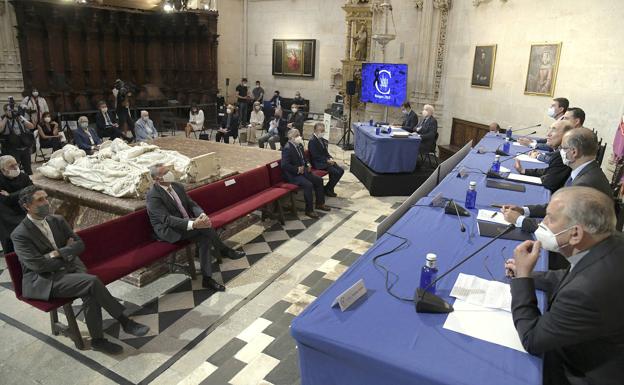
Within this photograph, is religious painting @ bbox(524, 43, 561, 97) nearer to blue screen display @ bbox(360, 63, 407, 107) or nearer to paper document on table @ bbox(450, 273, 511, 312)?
blue screen display @ bbox(360, 63, 407, 107)

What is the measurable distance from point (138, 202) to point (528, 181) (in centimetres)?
465

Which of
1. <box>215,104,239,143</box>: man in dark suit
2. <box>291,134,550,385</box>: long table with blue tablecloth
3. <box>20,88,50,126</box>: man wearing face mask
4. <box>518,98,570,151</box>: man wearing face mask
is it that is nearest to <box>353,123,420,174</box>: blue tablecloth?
<box>518,98,570,151</box>: man wearing face mask

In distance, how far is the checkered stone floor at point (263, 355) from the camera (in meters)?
3.44

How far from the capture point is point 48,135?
32.7 ft

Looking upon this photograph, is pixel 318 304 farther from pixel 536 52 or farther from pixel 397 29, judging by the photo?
pixel 397 29

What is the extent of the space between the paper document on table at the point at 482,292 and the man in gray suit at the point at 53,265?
2894 mm

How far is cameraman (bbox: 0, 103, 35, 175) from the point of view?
8438mm

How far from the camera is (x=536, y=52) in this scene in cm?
913

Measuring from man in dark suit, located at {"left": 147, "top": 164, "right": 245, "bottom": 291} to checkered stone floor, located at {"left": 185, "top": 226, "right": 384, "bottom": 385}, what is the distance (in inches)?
33.7

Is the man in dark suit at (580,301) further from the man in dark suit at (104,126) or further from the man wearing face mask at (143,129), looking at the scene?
the man in dark suit at (104,126)

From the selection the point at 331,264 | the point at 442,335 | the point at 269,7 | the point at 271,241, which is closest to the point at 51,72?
the point at 269,7

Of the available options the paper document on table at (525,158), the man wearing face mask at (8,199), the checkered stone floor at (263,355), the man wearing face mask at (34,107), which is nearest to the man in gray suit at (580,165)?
the checkered stone floor at (263,355)

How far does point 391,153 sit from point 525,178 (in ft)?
11.1

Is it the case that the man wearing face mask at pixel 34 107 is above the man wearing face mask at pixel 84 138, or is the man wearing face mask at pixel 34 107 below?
above
